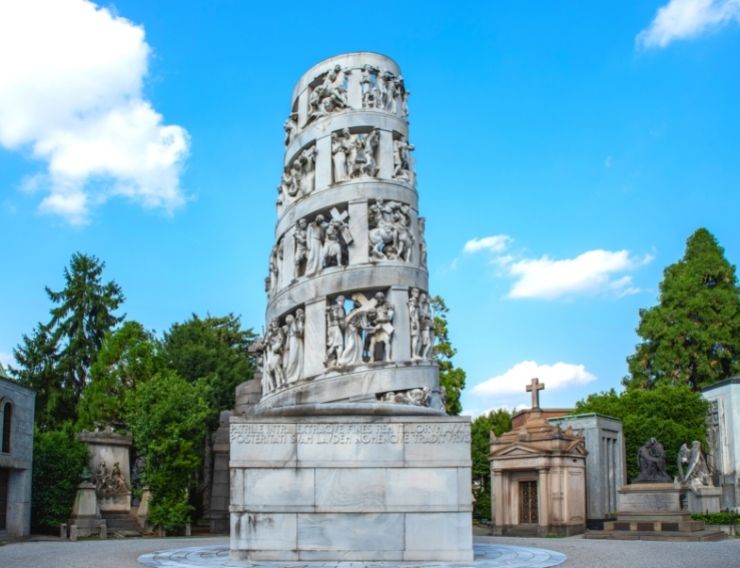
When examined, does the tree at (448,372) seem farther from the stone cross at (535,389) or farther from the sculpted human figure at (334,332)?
the sculpted human figure at (334,332)

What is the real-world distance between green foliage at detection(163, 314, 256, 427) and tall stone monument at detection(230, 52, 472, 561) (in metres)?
21.6

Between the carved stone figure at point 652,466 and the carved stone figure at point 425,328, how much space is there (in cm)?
1455

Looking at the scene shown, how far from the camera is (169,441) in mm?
29172

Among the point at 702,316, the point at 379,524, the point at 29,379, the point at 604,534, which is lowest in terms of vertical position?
the point at 604,534

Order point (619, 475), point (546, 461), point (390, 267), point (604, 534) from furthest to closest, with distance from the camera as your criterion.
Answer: point (619, 475) → point (546, 461) → point (604, 534) → point (390, 267)

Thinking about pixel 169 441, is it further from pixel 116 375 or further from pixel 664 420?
pixel 664 420

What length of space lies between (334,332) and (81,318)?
119ft

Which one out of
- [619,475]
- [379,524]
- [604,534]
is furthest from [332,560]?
[619,475]

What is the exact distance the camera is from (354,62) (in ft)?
58.4

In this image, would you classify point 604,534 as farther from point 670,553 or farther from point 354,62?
point 354,62

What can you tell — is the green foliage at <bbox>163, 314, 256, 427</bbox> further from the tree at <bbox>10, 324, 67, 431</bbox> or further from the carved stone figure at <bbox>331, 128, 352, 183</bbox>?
the carved stone figure at <bbox>331, 128, 352, 183</bbox>

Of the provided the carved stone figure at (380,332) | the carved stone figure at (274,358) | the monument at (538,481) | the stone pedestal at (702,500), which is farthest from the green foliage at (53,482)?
the stone pedestal at (702,500)

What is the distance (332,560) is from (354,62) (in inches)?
402

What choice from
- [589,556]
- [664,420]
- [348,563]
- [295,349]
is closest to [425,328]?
[295,349]
